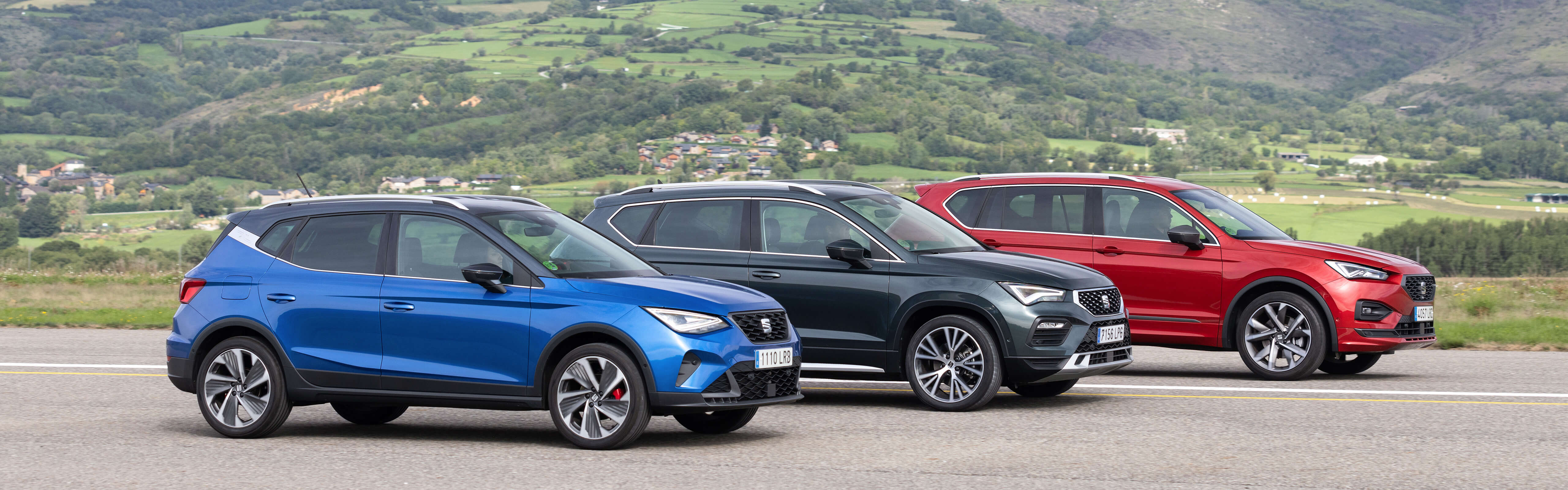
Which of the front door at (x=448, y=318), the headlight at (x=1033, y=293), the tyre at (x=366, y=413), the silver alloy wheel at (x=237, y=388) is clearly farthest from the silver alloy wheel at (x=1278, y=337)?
the silver alloy wheel at (x=237, y=388)

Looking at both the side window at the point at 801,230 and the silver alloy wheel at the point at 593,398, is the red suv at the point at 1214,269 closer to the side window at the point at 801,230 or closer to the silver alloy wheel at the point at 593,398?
the side window at the point at 801,230

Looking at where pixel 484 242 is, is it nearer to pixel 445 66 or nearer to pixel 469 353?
pixel 469 353

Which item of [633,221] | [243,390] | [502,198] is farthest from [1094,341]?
[243,390]

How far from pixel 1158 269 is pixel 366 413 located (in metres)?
6.53

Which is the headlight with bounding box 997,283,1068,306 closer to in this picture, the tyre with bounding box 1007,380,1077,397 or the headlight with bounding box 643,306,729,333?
the tyre with bounding box 1007,380,1077,397

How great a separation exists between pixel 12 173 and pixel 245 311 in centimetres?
14127

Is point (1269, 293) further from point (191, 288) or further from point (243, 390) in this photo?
point (191, 288)

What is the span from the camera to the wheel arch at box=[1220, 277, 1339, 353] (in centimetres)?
1105

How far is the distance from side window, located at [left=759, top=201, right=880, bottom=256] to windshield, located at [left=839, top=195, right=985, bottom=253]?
17cm

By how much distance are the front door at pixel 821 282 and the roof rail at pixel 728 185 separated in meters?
0.14

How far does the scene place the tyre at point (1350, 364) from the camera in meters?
11.9

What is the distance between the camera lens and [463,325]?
25.2 feet

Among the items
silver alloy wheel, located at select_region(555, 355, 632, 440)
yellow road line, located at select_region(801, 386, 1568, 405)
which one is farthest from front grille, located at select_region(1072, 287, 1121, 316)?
silver alloy wheel, located at select_region(555, 355, 632, 440)

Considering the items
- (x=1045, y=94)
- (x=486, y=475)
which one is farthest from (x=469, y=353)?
(x=1045, y=94)
